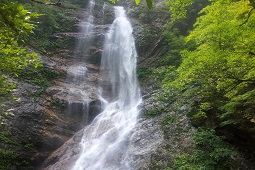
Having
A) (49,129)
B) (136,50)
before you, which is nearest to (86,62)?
(136,50)

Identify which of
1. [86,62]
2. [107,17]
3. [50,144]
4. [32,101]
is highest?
[107,17]

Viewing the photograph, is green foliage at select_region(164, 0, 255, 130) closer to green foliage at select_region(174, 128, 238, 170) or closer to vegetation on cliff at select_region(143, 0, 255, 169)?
vegetation on cliff at select_region(143, 0, 255, 169)

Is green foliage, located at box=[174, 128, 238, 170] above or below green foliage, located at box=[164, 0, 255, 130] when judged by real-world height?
below

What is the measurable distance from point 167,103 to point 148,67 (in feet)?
22.1

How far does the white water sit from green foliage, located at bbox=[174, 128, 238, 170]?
98.2 inches

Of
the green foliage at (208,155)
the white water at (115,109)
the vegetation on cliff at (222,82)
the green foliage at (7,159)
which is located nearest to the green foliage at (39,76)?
the white water at (115,109)

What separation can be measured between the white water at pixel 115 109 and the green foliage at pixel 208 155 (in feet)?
8.18

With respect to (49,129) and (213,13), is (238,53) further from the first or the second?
(49,129)

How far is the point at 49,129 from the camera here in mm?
14062

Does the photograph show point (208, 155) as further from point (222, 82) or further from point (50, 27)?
point (50, 27)

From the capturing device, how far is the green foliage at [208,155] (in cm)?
858

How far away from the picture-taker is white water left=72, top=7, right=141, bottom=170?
11312 millimetres

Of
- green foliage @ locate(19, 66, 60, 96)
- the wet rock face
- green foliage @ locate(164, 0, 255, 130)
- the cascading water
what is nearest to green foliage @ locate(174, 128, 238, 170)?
green foliage @ locate(164, 0, 255, 130)

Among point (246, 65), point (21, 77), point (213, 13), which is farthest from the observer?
point (21, 77)
